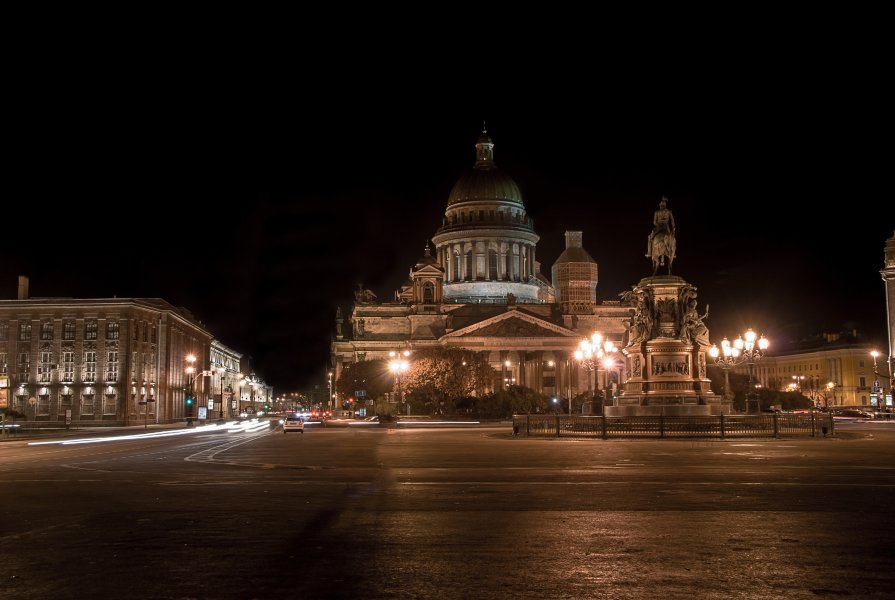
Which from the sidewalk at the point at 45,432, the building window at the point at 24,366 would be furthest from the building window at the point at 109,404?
the building window at the point at 24,366

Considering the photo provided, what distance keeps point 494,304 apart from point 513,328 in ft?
64.0

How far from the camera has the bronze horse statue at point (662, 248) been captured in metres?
46.9

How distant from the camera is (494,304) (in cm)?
15762

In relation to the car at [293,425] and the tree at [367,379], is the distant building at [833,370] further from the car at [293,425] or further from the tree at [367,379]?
the car at [293,425]

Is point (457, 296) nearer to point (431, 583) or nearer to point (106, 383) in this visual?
point (106, 383)

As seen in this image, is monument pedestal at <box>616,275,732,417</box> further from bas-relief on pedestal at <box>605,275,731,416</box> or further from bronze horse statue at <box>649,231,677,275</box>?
bronze horse statue at <box>649,231,677,275</box>

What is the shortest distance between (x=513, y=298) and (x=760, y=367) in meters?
70.9

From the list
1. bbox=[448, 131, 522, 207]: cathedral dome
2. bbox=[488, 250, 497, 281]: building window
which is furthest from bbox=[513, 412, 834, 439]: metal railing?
bbox=[448, 131, 522, 207]: cathedral dome

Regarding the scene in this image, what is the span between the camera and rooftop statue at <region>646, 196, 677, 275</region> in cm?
4694

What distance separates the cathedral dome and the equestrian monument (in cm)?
12068

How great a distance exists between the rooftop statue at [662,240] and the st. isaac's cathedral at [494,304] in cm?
7486

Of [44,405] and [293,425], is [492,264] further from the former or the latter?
[293,425]

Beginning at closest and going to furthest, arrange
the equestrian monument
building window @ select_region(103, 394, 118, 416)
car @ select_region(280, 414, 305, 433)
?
1. the equestrian monument
2. car @ select_region(280, 414, 305, 433)
3. building window @ select_region(103, 394, 118, 416)

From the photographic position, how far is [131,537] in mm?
13812
